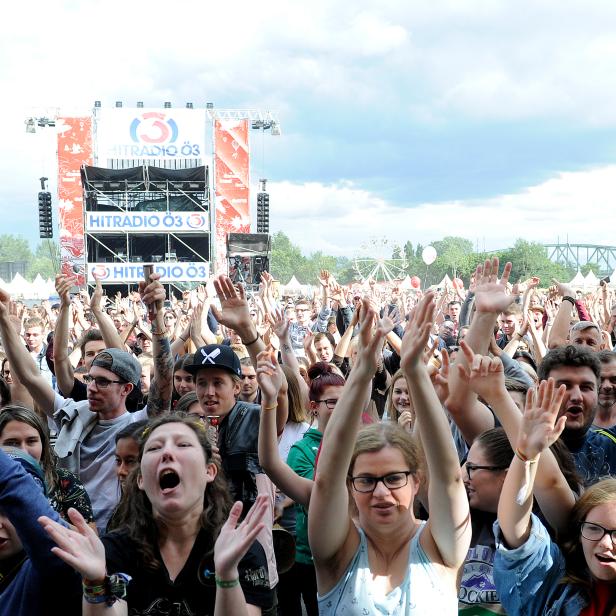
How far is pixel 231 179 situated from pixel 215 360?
3477cm

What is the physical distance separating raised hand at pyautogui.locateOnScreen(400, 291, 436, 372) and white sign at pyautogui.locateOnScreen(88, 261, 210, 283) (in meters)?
29.2

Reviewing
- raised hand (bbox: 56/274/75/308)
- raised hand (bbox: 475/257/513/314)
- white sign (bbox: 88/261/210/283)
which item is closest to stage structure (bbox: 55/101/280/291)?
white sign (bbox: 88/261/210/283)

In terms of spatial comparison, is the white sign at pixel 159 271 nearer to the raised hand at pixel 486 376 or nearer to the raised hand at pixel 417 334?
the raised hand at pixel 486 376

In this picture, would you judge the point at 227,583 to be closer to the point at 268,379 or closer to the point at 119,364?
the point at 268,379

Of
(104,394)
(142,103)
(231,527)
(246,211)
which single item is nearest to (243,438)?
(104,394)

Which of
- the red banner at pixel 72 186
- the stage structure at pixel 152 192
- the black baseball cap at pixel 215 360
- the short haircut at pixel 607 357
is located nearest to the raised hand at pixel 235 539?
the black baseball cap at pixel 215 360

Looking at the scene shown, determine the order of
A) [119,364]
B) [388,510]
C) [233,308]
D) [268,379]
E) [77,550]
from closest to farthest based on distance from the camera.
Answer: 1. [77,550]
2. [388,510]
3. [268,379]
4. [233,308]
5. [119,364]

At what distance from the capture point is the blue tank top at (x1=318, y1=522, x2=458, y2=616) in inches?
87.9

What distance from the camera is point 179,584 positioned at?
7.55ft

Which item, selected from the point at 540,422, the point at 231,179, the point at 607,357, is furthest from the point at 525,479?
the point at 231,179

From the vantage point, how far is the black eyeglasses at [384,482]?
2393 millimetres

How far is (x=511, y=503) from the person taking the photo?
7.70 feet

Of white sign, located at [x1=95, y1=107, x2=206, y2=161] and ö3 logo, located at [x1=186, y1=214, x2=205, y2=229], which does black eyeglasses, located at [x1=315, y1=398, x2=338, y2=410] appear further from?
white sign, located at [x1=95, y1=107, x2=206, y2=161]

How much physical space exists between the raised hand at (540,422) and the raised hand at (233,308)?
1.87 metres
